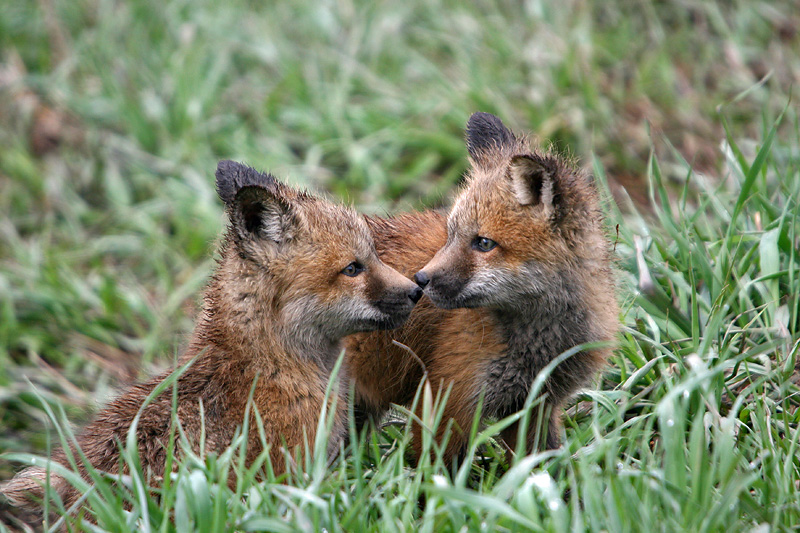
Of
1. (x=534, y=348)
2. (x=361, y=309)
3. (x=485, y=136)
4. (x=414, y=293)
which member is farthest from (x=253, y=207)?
(x=534, y=348)

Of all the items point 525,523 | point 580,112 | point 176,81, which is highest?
point 176,81

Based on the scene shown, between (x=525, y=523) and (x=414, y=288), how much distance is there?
1818 millimetres

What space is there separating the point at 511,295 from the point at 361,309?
884 millimetres

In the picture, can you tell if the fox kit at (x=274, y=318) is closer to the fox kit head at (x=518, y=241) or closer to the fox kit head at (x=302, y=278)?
the fox kit head at (x=302, y=278)

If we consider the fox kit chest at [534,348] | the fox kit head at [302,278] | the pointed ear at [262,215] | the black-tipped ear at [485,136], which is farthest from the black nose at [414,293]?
the black-tipped ear at [485,136]

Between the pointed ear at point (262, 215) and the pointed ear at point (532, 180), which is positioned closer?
the pointed ear at point (532, 180)

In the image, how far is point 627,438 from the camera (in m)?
4.29

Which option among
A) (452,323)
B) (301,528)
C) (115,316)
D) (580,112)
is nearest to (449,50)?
(580,112)

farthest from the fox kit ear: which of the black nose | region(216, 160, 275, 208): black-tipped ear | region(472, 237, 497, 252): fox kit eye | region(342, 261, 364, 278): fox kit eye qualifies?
region(472, 237, 497, 252): fox kit eye

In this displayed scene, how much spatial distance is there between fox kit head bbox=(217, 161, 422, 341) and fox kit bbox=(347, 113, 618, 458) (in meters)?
0.29

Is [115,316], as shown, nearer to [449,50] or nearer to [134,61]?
[134,61]

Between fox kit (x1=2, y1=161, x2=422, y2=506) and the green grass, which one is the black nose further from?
the green grass

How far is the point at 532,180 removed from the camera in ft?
15.3

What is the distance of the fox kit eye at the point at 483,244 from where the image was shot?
4.78m
